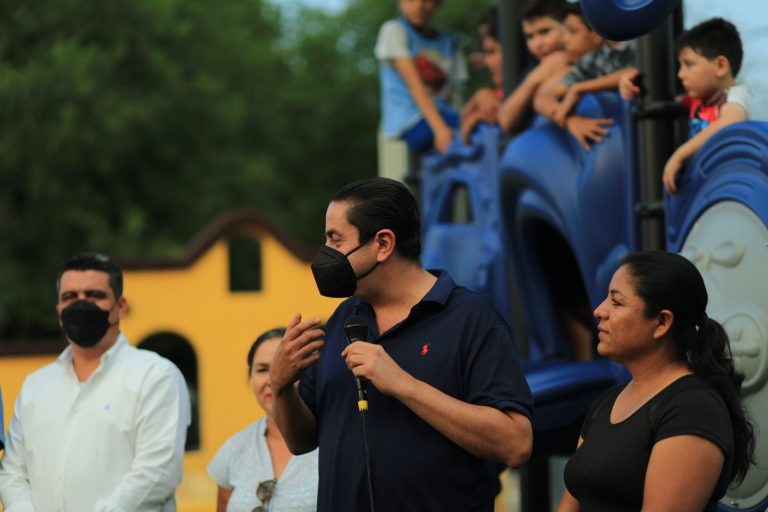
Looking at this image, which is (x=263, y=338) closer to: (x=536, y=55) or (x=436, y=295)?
(x=436, y=295)

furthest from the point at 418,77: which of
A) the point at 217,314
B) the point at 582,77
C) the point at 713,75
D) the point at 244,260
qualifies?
the point at 244,260

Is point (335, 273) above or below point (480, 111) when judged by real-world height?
below

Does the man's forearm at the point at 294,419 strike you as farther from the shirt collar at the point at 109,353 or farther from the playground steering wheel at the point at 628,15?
the playground steering wheel at the point at 628,15

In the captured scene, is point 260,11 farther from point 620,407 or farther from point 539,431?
point 620,407

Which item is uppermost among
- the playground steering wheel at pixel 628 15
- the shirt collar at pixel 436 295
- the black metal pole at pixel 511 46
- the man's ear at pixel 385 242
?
the black metal pole at pixel 511 46

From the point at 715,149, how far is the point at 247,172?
24.3 m

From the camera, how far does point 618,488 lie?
11.3 ft

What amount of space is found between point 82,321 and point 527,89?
265 cm

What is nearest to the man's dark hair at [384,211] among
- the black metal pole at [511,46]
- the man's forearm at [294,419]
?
the man's forearm at [294,419]

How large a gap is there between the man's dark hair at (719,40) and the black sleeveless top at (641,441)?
5.83 ft

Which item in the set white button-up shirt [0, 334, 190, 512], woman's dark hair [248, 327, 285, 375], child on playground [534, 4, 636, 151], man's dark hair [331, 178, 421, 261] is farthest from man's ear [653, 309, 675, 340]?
child on playground [534, 4, 636, 151]

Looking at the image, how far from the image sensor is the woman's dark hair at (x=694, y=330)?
3531 mm

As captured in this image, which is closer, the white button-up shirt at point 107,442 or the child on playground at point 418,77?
the white button-up shirt at point 107,442

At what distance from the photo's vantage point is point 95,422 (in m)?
5.08
